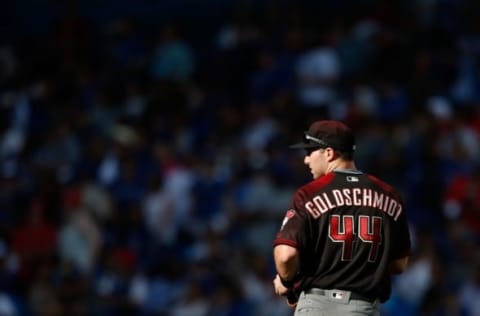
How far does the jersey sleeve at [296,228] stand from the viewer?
649cm

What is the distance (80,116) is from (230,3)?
3.02 m

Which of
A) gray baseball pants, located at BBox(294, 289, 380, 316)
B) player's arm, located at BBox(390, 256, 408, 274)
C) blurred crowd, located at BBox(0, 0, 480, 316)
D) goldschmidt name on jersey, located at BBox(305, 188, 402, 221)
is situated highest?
blurred crowd, located at BBox(0, 0, 480, 316)

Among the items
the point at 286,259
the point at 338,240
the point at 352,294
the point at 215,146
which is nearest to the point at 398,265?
the point at 352,294

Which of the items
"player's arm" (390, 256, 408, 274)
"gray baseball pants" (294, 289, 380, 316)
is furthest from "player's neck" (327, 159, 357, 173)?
"gray baseball pants" (294, 289, 380, 316)

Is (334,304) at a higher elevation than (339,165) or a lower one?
lower

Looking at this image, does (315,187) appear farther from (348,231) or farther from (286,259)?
(286,259)

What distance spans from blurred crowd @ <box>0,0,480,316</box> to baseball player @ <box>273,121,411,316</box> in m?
5.65

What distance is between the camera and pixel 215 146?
47.5ft

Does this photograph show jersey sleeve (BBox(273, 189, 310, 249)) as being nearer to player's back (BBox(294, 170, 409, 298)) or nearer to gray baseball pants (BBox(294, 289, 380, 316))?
player's back (BBox(294, 170, 409, 298))

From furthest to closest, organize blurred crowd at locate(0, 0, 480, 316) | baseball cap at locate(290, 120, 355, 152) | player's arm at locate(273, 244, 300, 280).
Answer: blurred crowd at locate(0, 0, 480, 316) → baseball cap at locate(290, 120, 355, 152) → player's arm at locate(273, 244, 300, 280)

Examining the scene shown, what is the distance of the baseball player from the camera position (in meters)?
6.57

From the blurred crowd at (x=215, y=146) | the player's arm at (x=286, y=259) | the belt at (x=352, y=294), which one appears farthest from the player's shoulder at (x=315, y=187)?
the blurred crowd at (x=215, y=146)

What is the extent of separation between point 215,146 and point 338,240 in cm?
795

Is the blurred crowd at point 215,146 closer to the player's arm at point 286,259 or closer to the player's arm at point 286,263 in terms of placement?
the player's arm at point 286,263
